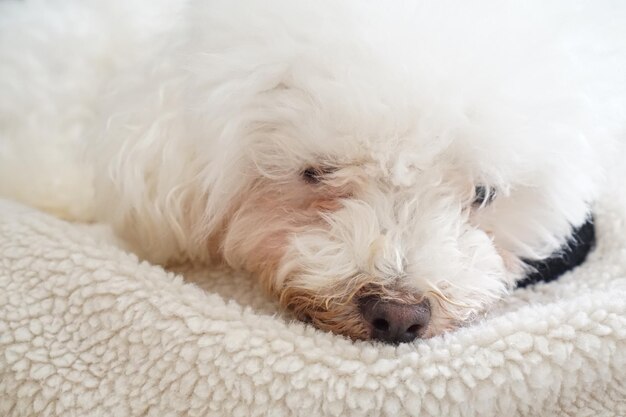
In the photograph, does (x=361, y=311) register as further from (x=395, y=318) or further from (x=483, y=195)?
(x=483, y=195)

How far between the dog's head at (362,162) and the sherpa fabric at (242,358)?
83 millimetres

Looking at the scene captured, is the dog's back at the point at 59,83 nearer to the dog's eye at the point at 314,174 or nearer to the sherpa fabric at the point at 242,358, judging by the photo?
the sherpa fabric at the point at 242,358

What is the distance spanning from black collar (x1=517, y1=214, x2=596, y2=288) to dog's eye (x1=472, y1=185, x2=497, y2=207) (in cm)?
18

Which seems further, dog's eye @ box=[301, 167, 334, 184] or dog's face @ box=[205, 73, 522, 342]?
dog's eye @ box=[301, 167, 334, 184]

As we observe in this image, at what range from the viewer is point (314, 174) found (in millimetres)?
1057

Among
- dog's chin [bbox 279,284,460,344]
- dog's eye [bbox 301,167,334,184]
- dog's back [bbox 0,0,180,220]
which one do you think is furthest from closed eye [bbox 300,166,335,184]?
dog's back [bbox 0,0,180,220]

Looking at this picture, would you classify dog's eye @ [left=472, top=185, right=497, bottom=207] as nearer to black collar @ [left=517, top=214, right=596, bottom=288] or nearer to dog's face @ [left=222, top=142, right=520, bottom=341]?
dog's face @ [left=222, top=142, right=520, bottom=341]

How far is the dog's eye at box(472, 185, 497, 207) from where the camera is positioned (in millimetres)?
1075

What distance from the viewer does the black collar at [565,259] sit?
1218mm

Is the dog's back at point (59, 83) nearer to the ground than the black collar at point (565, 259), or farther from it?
nearer to the ground

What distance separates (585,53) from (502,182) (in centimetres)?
26

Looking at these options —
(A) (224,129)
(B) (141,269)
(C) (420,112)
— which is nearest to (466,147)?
(C) (420,112)

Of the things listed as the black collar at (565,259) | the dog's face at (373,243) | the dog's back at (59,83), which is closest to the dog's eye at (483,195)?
the dog's face at (373,243)

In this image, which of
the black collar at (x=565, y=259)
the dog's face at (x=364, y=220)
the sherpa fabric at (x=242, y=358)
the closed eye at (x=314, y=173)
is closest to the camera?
the sherpa fabric at (x=242, y=358)
